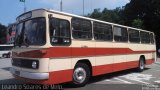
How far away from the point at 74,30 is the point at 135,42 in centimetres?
698

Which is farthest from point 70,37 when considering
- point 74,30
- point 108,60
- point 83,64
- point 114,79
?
point 114,79

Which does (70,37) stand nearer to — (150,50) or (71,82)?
(71,82)

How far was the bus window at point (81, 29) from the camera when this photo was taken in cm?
1173

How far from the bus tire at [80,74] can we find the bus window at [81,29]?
120 centimetres

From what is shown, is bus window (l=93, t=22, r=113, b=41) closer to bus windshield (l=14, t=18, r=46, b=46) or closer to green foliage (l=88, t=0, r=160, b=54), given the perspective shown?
bus windshield (l=14, t=18, r=46, b=46)

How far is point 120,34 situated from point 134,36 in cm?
220

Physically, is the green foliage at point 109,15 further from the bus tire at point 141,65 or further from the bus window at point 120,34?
the bus window at point 120,34

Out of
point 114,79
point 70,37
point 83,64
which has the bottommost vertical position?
point 114,79

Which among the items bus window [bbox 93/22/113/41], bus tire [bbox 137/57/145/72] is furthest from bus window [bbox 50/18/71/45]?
bus tire [bbox 137/57/145/72]

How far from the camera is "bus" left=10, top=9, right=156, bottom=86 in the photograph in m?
10.2

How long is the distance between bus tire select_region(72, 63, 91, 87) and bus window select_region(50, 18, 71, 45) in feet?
4.24

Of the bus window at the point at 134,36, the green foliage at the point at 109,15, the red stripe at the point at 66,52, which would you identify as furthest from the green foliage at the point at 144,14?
the red stripe at the point at 66,52

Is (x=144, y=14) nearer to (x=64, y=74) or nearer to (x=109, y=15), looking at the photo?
(x=109, y=15)

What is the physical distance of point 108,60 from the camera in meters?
14.2
